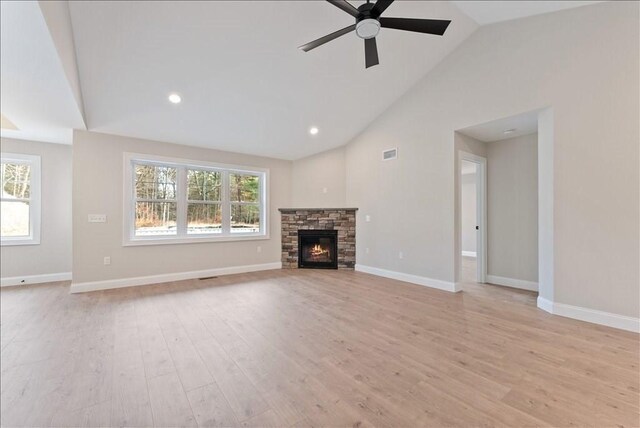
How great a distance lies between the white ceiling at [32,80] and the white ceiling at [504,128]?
190 inches

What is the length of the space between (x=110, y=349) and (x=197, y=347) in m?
0.75

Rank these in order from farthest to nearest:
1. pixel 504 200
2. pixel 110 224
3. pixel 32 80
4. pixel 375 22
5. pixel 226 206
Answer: pixel 226 206
pixel 504 200
pixel 110 224
pixel 32 80
pixel 375 22

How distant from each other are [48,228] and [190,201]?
97.7 inches

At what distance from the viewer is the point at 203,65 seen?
3.45 meters

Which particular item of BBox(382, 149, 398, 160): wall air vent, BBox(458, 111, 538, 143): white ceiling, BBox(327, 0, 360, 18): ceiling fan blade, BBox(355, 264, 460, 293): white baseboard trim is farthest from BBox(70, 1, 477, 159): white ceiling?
BBox(355, 264, 460, 293): white baseboard trim

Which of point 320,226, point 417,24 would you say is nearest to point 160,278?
point 320,226

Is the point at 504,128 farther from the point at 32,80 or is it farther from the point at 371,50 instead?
the point at 32,80

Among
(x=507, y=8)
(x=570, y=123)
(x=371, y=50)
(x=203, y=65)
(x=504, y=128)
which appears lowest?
(x=570, y=123)

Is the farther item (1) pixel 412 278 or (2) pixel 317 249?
(2) pixel 317 249

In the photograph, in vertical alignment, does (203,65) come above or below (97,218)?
above

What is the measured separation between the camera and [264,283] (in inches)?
188

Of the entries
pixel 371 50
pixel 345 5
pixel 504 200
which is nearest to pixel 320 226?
pixel 504 200

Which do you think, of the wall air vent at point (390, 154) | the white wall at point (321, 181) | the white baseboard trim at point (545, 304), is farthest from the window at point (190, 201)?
the white baseboard trim at point (545, 304)

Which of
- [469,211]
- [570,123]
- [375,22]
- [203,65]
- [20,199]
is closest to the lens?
[375,22]
